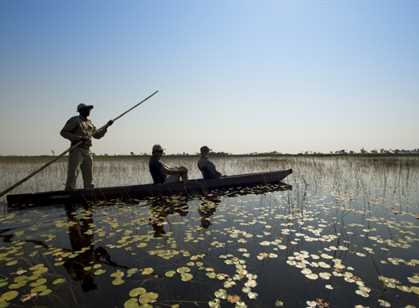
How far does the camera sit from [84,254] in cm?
445

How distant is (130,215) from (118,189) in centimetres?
280

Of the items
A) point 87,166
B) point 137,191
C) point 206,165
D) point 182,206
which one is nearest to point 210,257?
point 182,206

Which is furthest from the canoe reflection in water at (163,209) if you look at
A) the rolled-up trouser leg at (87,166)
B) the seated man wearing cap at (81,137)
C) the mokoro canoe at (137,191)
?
the seated man wearing cap at (81,137)

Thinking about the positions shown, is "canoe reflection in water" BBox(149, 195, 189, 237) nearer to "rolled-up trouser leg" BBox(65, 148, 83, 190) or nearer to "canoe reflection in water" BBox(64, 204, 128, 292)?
"canoe reflection in water" BBox(64, 204, 128, 292)

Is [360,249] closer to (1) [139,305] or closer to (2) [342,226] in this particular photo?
(2) [342,226]

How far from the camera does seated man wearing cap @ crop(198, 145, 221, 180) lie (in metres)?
11.5

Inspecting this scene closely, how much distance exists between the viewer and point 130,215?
721cm

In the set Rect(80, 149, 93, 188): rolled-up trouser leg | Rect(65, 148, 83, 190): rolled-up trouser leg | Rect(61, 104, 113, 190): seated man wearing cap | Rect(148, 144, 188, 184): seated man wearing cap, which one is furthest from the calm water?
Rect(148, 144, 188, 184): seated man wearing cap

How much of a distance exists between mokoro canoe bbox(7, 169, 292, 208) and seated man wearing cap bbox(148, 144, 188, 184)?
343 mm

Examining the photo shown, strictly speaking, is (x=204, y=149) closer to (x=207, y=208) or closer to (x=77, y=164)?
(x=207, y=208)

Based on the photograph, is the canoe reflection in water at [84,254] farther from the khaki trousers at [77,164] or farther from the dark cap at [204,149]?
the dark cap at [204,149]

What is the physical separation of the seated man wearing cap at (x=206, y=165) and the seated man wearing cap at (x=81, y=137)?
4233mm

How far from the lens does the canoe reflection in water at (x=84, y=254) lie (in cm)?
363

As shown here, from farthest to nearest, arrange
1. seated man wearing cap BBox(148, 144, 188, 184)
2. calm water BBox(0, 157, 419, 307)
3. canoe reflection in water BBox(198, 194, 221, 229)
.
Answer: seated man wearing cap BBox(148, 144, 188, 184)
canoe reflection in water BBox(198, 194, 221, 229)
calm water BBox(0, 157, 419, 307)
